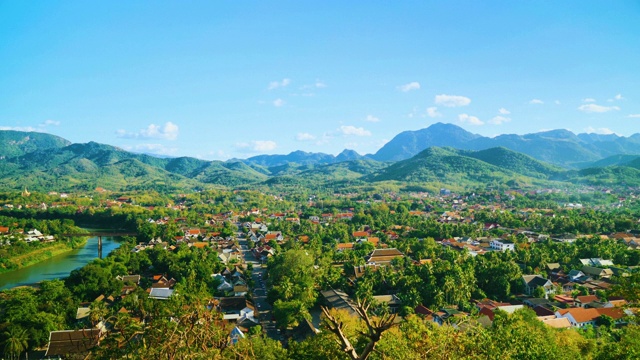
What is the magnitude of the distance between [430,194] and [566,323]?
67.0 m

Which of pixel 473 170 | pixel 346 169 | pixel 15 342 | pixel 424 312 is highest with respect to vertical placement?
pixel 473 170

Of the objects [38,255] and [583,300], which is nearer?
[583,300]

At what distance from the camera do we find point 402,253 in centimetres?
2848

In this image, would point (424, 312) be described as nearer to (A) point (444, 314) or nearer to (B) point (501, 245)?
(A) point (444, 314)

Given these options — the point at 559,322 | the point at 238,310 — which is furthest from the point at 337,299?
the point at 559,322

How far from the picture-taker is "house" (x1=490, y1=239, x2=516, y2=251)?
103 feet

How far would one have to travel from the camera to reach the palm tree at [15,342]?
1362 centimetres

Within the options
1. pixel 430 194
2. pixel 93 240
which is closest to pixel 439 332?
pixel 93 240

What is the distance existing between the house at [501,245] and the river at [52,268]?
31700 mm

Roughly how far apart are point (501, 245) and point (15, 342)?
1223 inches

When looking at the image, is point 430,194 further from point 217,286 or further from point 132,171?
point 132,171

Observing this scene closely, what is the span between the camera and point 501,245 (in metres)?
31.7

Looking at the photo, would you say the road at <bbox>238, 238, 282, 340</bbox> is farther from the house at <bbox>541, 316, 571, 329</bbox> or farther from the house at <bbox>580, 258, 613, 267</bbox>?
the house at <bbox>580, 258, 613, 267</bbox>

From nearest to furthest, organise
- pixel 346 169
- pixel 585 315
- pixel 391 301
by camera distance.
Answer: pixel 585 315
pixel 391 301
pixel 346 169
